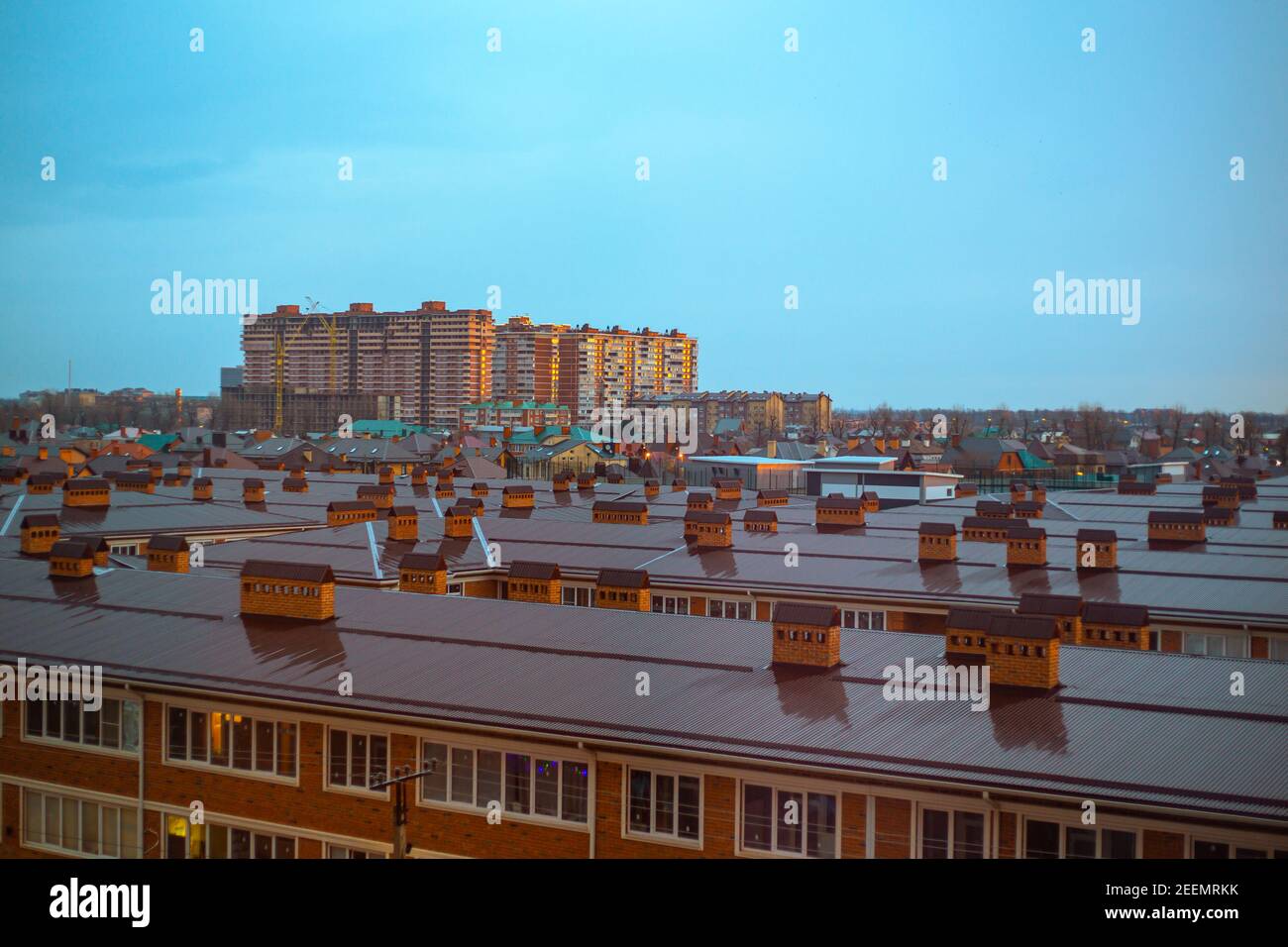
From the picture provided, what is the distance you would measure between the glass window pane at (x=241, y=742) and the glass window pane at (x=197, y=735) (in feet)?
1.34

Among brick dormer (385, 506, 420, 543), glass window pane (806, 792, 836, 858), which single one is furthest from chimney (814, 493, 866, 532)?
glass window pane (806, 792, 836, 858)

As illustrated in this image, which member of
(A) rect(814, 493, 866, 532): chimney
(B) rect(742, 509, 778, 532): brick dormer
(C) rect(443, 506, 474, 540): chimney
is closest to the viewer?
(C) rect(443, 506, 474, 540): chimney

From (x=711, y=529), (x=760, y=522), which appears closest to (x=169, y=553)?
(x=711, y=529)

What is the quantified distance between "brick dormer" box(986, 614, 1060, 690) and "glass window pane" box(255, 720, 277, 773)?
8386 millimetres

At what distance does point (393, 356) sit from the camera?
176375 millimetres

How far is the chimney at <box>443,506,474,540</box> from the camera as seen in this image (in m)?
30.3

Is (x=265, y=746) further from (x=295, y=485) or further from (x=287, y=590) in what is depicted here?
(x=295, y=485)

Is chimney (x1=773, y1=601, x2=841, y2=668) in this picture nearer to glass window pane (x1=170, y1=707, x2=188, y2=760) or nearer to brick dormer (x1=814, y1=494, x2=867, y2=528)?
glass window pane (x1=170, y1=707, x2=188, y2=760)

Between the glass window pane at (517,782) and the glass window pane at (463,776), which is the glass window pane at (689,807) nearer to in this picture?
the glass window pane at (517,782)

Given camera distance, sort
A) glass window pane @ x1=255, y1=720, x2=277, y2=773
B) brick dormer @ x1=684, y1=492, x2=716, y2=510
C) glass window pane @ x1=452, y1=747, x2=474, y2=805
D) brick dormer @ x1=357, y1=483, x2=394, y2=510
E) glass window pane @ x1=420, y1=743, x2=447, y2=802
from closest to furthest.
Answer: glass window pane @ x1=452, y1=747, x2=474, y2=805, glass window pane @ x1=420, y1=743, x2=447, y2=802, glass window pane @ x1=255, y1=720, x2=277, y2=773, brick dormer @ x1=684, y1=492, x2=716, y2=510, brick dormer @ x1=357, y1=483, x2=394, y2=510

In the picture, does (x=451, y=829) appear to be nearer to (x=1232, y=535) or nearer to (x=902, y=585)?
(x=902, y=585)

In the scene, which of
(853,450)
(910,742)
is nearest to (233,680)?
(910,742)

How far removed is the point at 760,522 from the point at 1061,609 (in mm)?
15961

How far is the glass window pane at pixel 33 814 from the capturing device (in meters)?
14.5
